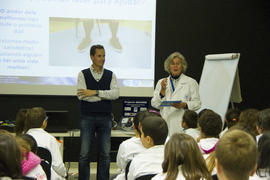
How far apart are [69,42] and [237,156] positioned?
477cm

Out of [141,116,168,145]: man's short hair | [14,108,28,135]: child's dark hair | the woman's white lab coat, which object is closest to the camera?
[141,116,168,145]: man's short hair

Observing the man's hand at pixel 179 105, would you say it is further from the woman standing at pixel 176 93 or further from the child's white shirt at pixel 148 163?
the child's white shirt at pixel 148 163

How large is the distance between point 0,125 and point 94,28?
205 centimetres

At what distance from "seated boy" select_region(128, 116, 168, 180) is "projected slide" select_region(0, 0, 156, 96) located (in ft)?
11.6

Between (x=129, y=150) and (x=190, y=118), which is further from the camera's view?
(x=190, y=118)

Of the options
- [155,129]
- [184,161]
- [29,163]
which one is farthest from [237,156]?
[29,163]

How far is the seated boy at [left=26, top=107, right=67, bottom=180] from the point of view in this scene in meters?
3.14

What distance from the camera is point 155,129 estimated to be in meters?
2.33

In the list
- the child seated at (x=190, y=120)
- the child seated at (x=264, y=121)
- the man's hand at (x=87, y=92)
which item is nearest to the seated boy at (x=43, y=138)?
the man's hand at (x=87, y=92)

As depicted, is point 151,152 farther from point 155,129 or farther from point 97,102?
point 97,102

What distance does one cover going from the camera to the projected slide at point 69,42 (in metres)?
5.62

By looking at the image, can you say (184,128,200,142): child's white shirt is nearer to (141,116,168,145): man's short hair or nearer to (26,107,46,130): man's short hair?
(141,116,168,145): man's short hair

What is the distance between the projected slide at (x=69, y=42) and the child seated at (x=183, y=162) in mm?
4091

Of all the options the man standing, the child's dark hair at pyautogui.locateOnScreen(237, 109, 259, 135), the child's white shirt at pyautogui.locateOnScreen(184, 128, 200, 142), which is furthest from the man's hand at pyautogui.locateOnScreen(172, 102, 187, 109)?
the child's dark hair at pyautogui.locateOnScreen(237, 109, 259, 135)
